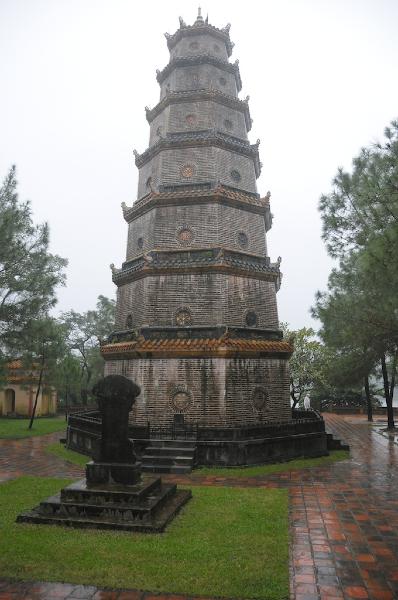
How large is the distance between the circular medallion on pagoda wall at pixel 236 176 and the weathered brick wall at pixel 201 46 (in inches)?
233

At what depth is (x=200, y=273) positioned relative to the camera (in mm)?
15188

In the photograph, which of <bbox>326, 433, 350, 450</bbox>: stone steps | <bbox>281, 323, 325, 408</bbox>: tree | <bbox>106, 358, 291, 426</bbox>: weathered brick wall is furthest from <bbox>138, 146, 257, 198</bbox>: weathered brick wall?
<bbox>281, 323, 325, 408</bbox>: tree

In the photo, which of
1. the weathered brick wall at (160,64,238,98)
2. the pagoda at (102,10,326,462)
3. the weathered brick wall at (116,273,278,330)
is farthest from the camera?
the weathered brick wall at (160,64,238,98)

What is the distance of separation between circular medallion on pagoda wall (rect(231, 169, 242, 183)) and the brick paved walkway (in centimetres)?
1114

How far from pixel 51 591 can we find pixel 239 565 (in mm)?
2455

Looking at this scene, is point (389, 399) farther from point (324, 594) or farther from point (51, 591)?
point (51, 591)

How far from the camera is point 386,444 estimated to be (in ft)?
58.1

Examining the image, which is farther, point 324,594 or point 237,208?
point 237,208

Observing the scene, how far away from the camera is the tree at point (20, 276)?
59.0 ft

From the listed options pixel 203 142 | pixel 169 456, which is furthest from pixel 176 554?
pixel 203 142

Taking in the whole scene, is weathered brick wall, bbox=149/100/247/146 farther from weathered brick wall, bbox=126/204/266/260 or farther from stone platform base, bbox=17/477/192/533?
stone platform base, bbox=17/477/192/533


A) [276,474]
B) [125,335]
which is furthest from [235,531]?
[125,335]

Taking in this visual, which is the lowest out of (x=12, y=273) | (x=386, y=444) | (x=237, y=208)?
(x=386, y=444)

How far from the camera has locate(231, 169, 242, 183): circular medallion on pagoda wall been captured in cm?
1712
